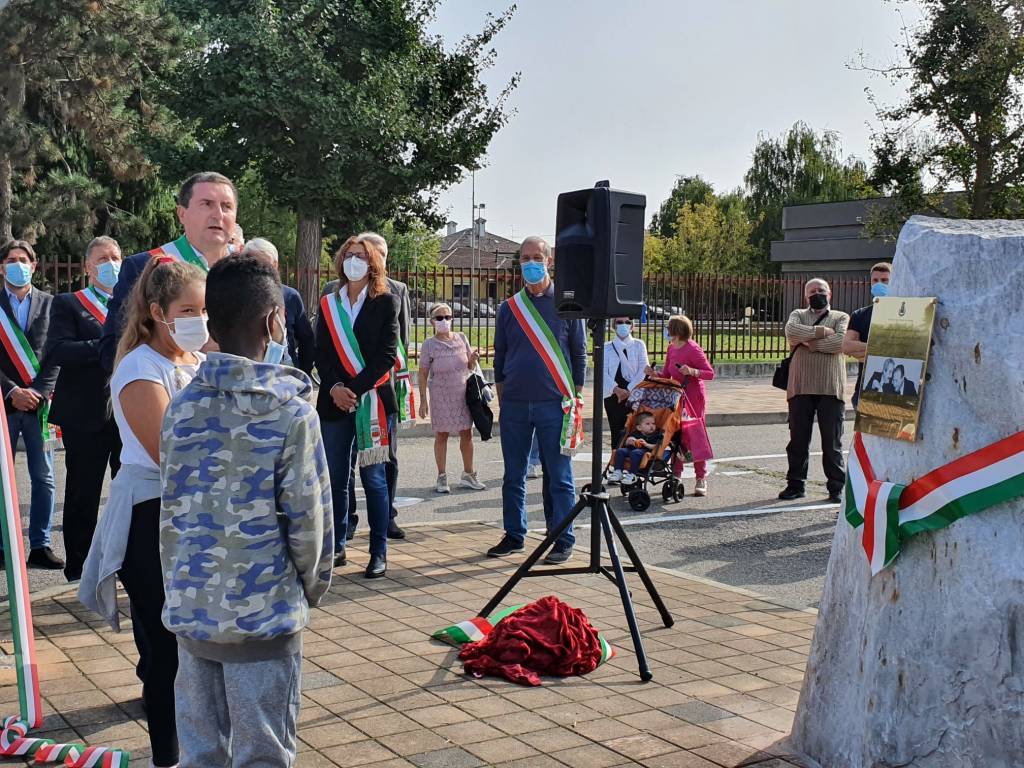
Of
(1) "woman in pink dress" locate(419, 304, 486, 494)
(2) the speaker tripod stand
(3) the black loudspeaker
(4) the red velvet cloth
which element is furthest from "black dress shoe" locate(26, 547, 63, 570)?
(1) "woman in pink dress" locate(419, 304, 486, 494)

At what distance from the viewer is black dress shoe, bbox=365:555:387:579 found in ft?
22.7

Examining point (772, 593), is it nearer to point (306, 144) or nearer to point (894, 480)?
point (894, 480)

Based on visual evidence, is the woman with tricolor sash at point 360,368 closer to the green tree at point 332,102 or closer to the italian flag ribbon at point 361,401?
the italian flag ribbon at point 361,401

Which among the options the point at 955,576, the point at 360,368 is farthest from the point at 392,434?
the point at 955,576

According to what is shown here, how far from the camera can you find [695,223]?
58.8 metres

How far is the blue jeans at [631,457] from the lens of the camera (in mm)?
10164

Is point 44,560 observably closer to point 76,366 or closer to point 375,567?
point 76,366

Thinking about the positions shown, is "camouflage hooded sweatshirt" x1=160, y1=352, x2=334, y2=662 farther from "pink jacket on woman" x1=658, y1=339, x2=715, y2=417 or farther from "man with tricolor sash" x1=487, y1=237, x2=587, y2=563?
"pink jacket on woman" x1=658, y1=339, x2=715, y2=417

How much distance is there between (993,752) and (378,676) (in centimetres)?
256

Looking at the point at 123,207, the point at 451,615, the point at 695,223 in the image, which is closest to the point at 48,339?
the point at 451,615

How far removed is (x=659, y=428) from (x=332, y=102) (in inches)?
641

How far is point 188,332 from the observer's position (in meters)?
3.81

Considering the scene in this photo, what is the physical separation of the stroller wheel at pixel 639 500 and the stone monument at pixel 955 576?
594 centimetres

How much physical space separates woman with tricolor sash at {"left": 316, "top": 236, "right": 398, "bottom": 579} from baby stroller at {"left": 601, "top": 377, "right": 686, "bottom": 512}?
342 cm
